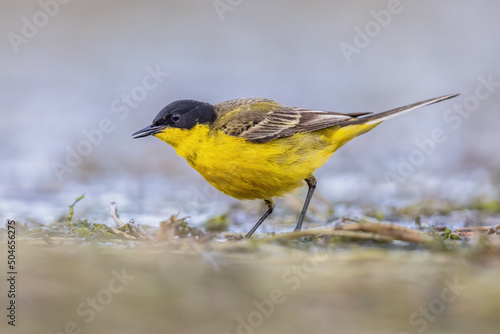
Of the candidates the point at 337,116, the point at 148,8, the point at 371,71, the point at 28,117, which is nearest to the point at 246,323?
the point at 337,116

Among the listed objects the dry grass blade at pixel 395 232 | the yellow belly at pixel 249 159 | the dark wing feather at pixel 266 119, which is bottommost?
the dry grass blade at pixel 395 232

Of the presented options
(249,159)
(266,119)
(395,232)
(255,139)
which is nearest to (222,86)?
(266,119)

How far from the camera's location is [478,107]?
14508 millimetres

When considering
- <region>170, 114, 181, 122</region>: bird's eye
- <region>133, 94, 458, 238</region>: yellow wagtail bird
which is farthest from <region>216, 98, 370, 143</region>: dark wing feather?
<region>170, 114, 181, 122</region>: bird's eye

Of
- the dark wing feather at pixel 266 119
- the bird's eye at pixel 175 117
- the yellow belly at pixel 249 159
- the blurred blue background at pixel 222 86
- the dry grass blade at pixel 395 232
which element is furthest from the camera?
the blurred blue background at pixel 222 86

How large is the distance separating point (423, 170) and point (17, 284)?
746cm

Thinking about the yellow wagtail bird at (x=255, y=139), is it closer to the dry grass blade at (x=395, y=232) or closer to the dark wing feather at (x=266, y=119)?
the dark wing feather at (x=266, y=119)

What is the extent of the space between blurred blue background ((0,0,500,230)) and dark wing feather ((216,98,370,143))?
1468 mm

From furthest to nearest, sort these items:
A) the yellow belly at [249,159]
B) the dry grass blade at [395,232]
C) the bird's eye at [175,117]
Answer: the bird's eye at [175,117] < the yellow belly at [249,159] < the dry grass blade at [395,232]

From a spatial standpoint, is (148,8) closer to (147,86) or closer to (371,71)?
(147,86)

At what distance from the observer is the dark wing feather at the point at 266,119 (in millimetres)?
7301

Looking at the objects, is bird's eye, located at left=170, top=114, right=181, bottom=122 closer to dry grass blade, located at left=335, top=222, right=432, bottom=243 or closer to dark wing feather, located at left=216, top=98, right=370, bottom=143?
dark wing feather, located at left=216, top=98, right=370, bottom=143

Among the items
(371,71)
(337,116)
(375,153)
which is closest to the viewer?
(337,116)

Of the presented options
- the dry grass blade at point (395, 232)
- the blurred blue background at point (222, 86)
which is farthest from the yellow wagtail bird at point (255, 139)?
the dry grass blade at point (395, 232)
